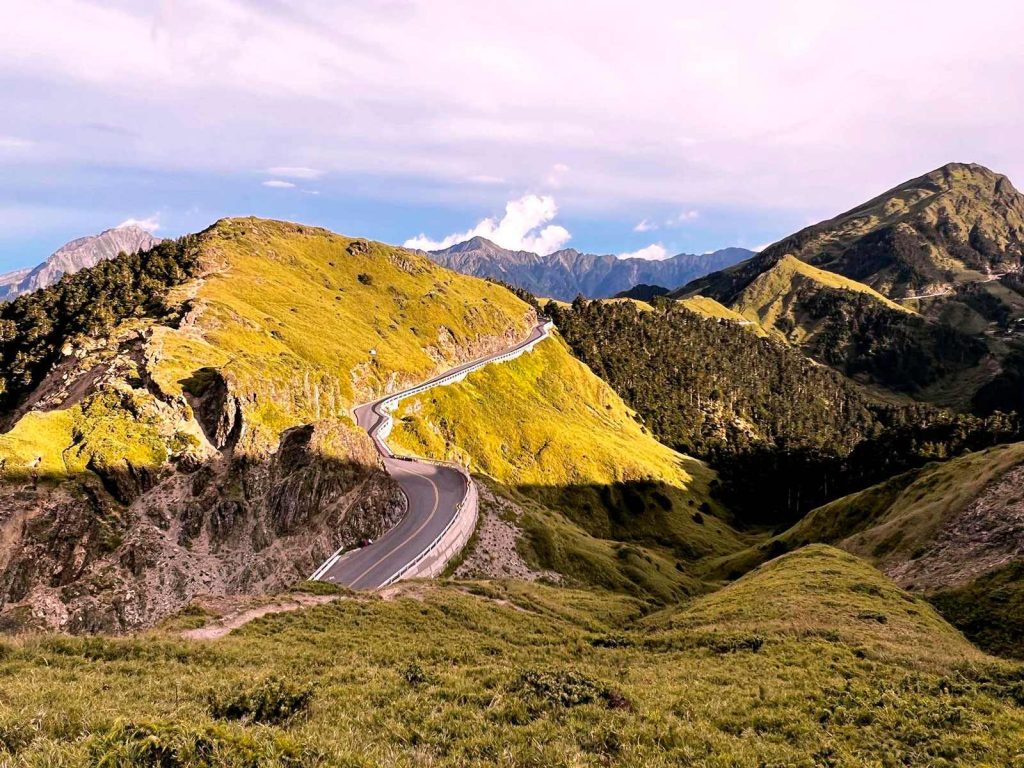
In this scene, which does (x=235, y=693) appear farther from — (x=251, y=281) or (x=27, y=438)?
(x=251, y=281)

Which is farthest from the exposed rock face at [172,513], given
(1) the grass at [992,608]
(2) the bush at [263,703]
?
(1) the grass at [992,608]

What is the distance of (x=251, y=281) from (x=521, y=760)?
114604mm

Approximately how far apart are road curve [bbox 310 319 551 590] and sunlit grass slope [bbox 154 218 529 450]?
13.0m

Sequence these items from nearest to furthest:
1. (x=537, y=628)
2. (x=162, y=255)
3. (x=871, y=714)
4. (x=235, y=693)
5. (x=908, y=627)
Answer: (x=235, y=693)
(x=871, y=714)
(x=908, y=627)
(x=537, y=628)
(x=162, y=255)

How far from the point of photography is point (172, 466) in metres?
49.9

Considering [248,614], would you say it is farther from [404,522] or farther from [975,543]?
[975,543]

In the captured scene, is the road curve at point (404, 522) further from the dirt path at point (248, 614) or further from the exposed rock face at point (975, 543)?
the exposed rock face at point (975, 543)

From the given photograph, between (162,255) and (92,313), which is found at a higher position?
(162,255)

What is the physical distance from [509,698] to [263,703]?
655 cm

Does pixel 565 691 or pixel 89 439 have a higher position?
pixel 89 439

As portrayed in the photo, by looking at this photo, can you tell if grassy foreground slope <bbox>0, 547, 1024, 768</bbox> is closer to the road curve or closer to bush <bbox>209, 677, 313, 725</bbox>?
bush <bbox>209, 677, 313, 725</bbox>

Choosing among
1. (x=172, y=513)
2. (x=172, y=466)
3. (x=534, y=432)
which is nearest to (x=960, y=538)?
(x=172, y=513)

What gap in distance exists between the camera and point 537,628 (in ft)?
101

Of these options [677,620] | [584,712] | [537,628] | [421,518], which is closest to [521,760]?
[584,712]
